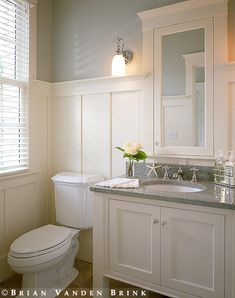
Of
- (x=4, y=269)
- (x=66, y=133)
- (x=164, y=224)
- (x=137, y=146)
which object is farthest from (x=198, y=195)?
(x=4, y=269)

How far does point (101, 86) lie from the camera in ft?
7.38

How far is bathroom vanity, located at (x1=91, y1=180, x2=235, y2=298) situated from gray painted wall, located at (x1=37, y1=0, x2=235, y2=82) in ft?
3.69

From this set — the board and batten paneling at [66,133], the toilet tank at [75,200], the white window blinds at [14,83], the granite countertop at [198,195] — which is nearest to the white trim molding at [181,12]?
the board and batten paneling at [66,133]

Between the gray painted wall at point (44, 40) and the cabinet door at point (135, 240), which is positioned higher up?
the gray painted wall at point (44, 40)

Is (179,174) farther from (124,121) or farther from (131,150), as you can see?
(124,121)

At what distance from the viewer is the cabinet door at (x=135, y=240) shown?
61.6 inches

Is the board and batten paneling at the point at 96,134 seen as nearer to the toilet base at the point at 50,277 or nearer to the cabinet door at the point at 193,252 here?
the toilet base at the point at 50,277

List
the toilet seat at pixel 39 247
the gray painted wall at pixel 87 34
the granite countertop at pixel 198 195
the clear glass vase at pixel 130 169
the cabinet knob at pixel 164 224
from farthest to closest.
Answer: the gray painted wall at pixel 87 34 < the clear glass vase at pixel 130 169 < the toilet seat at pixel 39 247 < the cabinet knob at pixel 164 224 < the granite countertop at pixel 198 195

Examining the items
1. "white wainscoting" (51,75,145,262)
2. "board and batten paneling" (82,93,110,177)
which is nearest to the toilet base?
"white wainscoting" (51,75,145,262)

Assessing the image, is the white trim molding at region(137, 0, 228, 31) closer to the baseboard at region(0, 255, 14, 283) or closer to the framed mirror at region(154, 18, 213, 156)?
the framed mirror at region(154, 18, 213, 156)

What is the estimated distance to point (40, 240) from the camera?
1818 millimetres

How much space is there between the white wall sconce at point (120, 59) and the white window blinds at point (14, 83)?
0.82 meters

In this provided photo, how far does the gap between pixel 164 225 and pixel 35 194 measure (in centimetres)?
137

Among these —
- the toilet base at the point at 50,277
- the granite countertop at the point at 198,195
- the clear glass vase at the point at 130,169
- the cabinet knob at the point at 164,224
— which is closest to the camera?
the granite countertop at the point at 198,195
